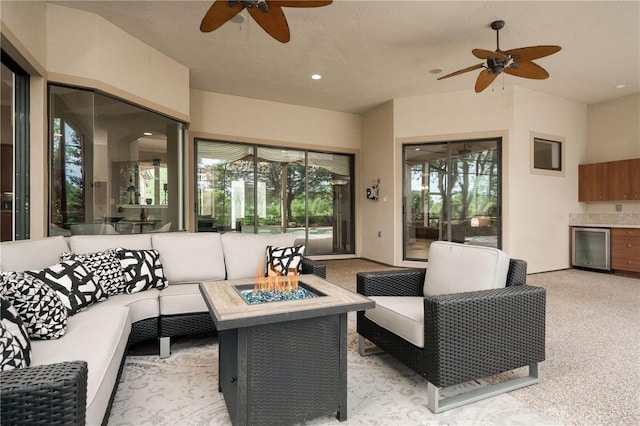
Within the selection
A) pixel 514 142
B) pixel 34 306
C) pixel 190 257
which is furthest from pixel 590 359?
pixel 514 142

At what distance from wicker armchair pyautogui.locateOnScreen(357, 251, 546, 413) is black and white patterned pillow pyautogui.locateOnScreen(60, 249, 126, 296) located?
6.48 ft

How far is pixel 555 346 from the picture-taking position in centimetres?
270

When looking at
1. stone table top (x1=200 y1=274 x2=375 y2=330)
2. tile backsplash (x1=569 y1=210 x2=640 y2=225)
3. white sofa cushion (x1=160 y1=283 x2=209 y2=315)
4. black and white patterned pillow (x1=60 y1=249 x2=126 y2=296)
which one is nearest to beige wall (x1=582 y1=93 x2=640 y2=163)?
tile backsplash (x1=569 y1=210 x2=640 y2=225)

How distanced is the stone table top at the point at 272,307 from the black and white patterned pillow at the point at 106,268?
3.02 feet

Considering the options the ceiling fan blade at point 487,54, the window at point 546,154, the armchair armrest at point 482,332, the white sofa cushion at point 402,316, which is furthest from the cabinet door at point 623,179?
the white sofa cushion at point 402,316

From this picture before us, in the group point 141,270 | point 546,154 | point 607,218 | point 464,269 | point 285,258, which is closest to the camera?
point 464,269

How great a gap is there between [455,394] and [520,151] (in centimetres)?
502

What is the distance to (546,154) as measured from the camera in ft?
20.2

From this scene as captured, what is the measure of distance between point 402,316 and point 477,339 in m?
0.41

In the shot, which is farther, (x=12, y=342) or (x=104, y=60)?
(x=104, y=60)

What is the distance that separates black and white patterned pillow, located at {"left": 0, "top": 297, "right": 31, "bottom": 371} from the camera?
119cm

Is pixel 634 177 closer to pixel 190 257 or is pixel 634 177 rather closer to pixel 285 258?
pixel 285 258

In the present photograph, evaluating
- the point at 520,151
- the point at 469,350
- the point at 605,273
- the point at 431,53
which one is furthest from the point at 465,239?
the point at 469,350

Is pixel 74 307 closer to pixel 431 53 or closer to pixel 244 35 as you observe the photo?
pixel 244 35
